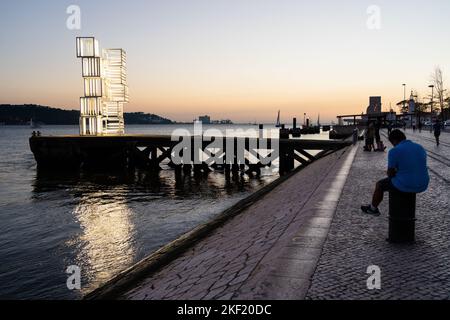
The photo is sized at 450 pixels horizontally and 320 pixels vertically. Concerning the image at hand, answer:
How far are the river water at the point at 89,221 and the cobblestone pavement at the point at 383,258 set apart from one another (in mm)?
5629

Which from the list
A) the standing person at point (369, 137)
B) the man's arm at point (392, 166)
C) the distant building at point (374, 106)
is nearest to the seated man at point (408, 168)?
the man's arm at point (392, 166)

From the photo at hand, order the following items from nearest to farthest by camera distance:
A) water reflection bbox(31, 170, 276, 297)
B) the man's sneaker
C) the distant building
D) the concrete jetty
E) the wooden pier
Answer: the concrete jetty → the man's sneaker → water reflection bbox(31, 170, 276, 297) → the distant building → the wooden pier

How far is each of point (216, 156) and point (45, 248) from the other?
77.6 ft

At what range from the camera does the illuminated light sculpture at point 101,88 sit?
1780 inches

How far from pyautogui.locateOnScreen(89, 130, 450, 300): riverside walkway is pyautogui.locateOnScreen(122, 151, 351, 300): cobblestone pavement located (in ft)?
0.06

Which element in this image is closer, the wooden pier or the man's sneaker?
the man's sneaker

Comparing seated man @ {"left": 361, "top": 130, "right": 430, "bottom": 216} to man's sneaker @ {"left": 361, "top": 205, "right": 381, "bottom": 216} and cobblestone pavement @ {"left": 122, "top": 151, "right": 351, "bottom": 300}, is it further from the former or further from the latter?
cobblestone pavement @ {"left": 122, "top": 151, "right": 351, "bottom": 300}

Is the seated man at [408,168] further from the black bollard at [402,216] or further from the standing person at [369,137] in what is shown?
the standing person at [369,137]

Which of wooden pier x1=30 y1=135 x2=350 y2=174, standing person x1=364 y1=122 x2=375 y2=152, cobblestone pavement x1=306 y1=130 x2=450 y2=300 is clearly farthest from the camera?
wooden pier x1=30 y1=135 x2=350 y2=174

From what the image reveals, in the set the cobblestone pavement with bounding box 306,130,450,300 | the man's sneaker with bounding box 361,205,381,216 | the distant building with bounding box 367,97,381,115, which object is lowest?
the cobblestone pavement with bounding box 306,130,450,300

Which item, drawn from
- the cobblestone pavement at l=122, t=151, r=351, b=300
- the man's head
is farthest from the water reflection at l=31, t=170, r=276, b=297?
the man's head

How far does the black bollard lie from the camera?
602 cm

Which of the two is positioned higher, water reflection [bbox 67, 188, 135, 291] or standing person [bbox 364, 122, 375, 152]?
standing person [bbox 364, 122, 375, 152]

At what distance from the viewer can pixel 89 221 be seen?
51.8 ft
